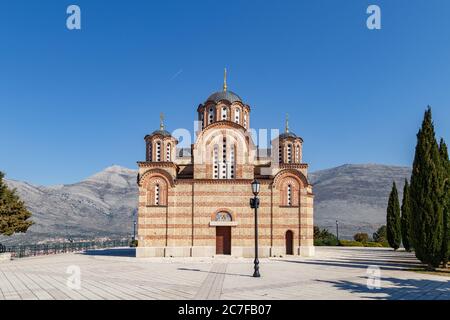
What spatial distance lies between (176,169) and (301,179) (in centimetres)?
1098

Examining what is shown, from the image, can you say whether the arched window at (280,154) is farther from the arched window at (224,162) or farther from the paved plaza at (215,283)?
the paved plaza at (215,283)

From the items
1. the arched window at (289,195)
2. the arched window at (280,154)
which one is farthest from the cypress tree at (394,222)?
the arched window at (289,195)

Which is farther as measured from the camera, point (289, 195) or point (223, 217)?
point (289, 195)

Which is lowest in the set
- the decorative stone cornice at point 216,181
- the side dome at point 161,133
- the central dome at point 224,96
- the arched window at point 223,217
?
the arched window at point 223,217

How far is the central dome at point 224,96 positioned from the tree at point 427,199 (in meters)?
17.7

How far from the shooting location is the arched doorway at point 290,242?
31.9 metres

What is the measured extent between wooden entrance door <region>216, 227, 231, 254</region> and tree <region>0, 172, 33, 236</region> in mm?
14907

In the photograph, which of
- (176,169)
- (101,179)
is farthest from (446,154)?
(101,179)

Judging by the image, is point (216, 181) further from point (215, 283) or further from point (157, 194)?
point (215, 283)

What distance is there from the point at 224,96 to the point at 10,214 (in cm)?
2047

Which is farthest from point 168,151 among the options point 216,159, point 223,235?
point 223,235

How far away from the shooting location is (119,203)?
11869 cm
